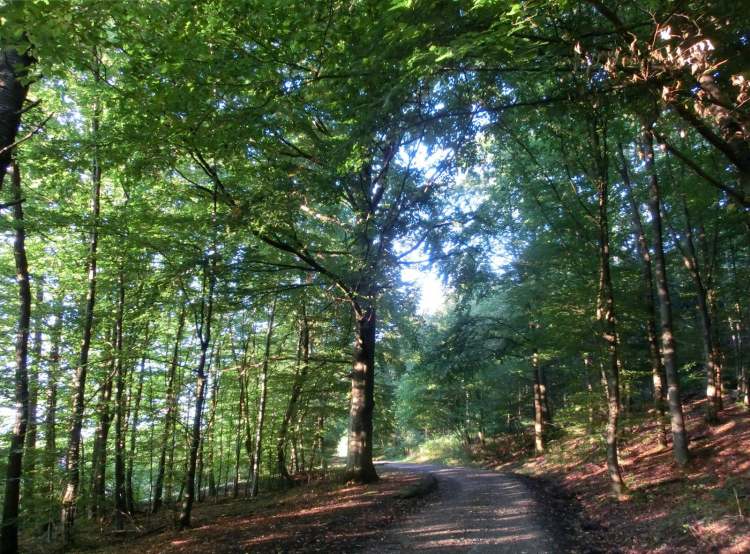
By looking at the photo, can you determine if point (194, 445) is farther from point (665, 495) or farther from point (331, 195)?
point (665, 495)

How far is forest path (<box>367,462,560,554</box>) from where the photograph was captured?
6.99 metres

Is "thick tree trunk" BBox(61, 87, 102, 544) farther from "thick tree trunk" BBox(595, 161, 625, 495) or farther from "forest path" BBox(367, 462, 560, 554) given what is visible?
"thick tree trunk" BBox(595, 161, 625, 495)

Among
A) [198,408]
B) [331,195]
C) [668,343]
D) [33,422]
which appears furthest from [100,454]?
[668,343]

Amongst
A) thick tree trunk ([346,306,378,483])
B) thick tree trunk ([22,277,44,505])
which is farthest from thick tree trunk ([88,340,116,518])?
thick tree trunk ([346,306,378,483])

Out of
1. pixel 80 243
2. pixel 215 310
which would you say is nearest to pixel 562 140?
pixel 215 310

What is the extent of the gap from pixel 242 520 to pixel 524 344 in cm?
1089

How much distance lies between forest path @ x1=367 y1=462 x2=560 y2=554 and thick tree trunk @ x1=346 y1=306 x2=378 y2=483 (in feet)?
7.35

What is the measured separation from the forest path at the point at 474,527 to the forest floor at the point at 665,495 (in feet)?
2.48

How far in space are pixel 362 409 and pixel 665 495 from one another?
7.55 meters

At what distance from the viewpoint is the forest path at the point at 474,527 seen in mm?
6992

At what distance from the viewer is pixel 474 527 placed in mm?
8172

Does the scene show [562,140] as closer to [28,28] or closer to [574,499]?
[574,499]

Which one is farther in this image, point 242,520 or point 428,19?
point 242,520

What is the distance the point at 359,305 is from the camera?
11406 millimetres
